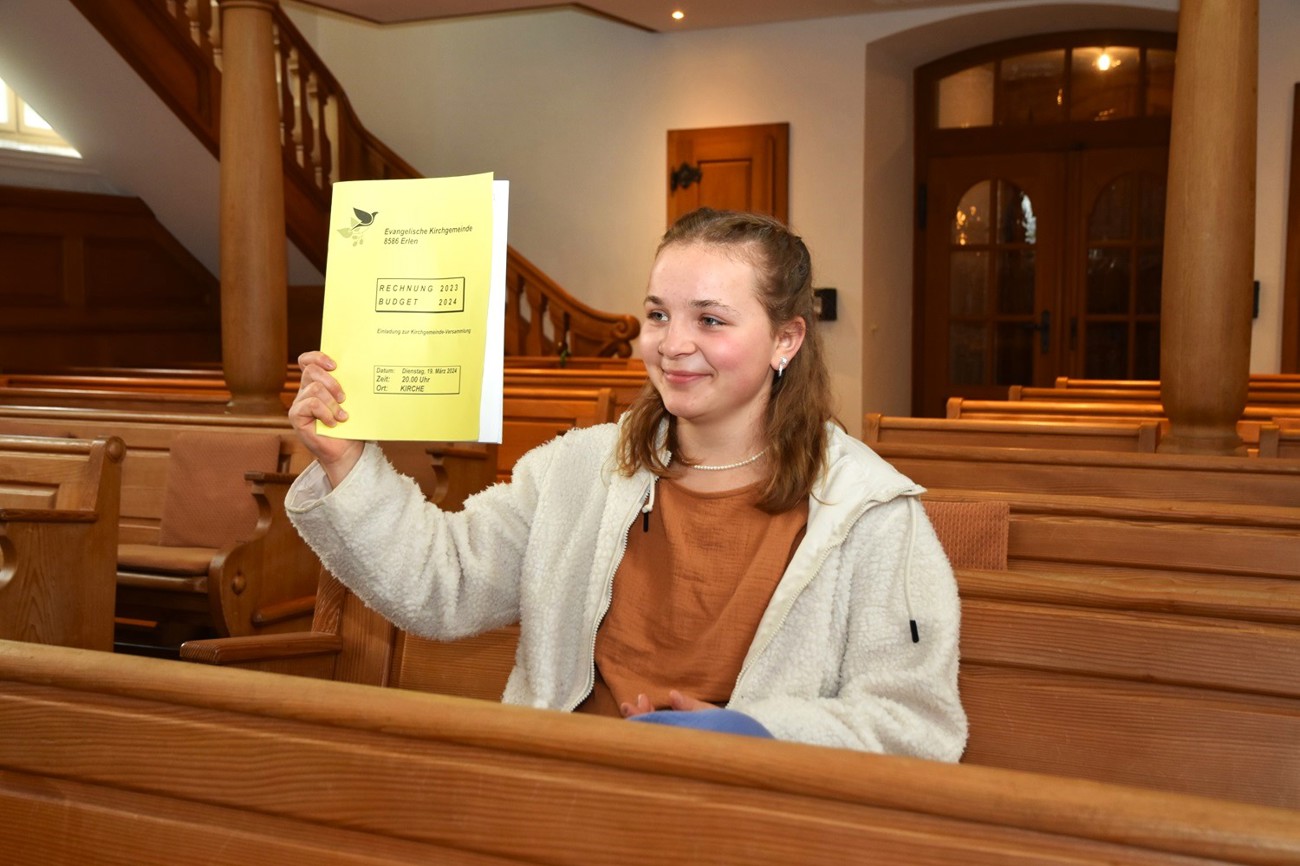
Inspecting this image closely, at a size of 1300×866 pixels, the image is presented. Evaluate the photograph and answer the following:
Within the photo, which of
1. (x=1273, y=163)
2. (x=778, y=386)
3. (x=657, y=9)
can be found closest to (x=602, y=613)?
(x=778, y=386)

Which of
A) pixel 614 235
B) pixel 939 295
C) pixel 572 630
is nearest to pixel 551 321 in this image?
pixel 614 235

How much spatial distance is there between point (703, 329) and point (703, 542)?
11.4 inches

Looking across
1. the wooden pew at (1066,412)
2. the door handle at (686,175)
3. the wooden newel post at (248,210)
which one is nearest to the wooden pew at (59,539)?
the wooden newel post at (248,210)

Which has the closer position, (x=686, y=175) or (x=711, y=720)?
(x=711, y=720)

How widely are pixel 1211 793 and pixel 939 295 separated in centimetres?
799

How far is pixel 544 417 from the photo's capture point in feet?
17.0

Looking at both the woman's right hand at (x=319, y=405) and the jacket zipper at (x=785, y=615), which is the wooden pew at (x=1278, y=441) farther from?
the woman's right hand at (x=319, y=405)

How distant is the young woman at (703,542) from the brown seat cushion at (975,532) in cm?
83

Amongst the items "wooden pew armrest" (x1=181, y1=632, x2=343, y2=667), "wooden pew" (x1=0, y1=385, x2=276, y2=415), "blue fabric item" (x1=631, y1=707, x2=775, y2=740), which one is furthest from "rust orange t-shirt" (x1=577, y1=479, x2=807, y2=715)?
"wooden pew" (x1=0, y1=385, x2=276, y2=415)

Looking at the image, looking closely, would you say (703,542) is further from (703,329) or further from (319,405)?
(319,405)

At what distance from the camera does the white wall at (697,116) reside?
333 inches

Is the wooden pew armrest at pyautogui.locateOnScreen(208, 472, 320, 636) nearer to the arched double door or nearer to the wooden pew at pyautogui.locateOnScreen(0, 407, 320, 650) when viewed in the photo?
the wooden pew at pyautogui.locateOnScreen(0, 407, 320, 650)

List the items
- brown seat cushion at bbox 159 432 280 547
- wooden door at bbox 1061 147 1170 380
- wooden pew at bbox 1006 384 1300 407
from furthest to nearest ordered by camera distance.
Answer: wooden door at bbox 1061 147 1170 380 < wooden pew at bbox 1006 384 1300 407 < brown seat cushion at bbox 159 432 280 547

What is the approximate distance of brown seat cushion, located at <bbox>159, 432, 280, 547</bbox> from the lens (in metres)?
4.39
